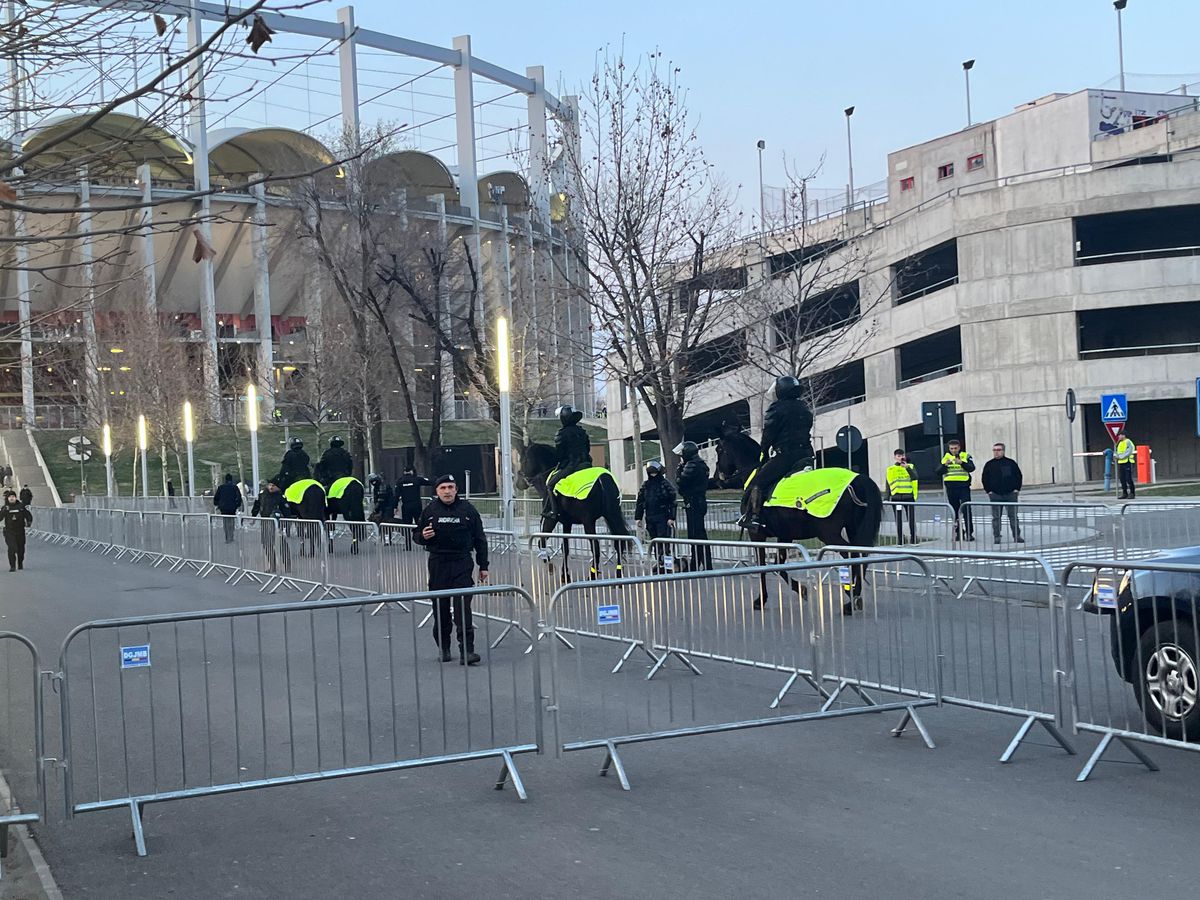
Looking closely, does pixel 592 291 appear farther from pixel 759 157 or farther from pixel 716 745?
pixel 759 157

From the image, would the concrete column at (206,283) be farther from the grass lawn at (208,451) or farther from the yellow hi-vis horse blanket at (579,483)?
the yellow hi-vis horse blanket at (579,483)

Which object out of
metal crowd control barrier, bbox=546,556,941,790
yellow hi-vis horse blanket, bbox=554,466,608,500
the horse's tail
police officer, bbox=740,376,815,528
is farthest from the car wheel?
yellow hi-vis horse blanket, bbox=554,466,608,500

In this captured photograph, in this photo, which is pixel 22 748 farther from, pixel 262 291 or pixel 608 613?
pixel 262 291

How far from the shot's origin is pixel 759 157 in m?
61.2

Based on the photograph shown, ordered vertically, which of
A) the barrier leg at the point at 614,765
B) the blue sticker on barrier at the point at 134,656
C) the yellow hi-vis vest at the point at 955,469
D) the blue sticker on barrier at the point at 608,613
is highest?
the yellow hi-vis vest at the point at 955,469

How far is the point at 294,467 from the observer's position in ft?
87.9

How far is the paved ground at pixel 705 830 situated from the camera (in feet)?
19.6

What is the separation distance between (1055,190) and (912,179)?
17750 mm

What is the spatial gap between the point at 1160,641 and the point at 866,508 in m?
6.64

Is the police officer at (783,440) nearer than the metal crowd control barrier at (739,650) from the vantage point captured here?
No

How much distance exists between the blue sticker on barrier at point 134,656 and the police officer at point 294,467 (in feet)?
63.9

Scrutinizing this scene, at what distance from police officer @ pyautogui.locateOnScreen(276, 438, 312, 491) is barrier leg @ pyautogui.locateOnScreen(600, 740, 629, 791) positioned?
1930cm

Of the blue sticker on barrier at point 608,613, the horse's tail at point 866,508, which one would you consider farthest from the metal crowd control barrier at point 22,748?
the horse's tail at point 866,508

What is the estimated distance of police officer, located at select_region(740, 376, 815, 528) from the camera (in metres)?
15.0
